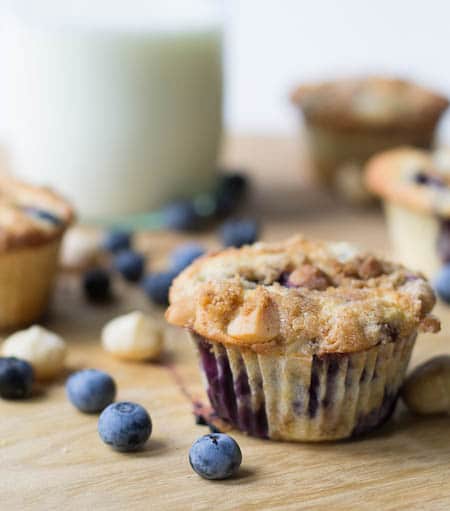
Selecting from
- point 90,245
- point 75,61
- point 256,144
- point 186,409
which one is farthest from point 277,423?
point 256,144

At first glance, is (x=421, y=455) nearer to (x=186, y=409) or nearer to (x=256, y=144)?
(x=186, y=409)

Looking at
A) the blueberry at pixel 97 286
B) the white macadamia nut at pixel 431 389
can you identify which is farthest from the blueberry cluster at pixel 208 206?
the white macadamia nut at pixel 431 389

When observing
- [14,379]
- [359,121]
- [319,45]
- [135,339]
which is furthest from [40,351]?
[319,45]

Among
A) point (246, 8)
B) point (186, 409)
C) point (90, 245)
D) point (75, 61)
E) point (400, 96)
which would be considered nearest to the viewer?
point (186, 409)

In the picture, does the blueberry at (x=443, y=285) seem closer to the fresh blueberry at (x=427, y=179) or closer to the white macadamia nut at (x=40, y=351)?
the fresh blueberry at (x=427, y=179)

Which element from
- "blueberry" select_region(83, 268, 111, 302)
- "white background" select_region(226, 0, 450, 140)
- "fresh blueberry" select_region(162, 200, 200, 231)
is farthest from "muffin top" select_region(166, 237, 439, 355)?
"white background" select_region(226, 0, 450, 140)
